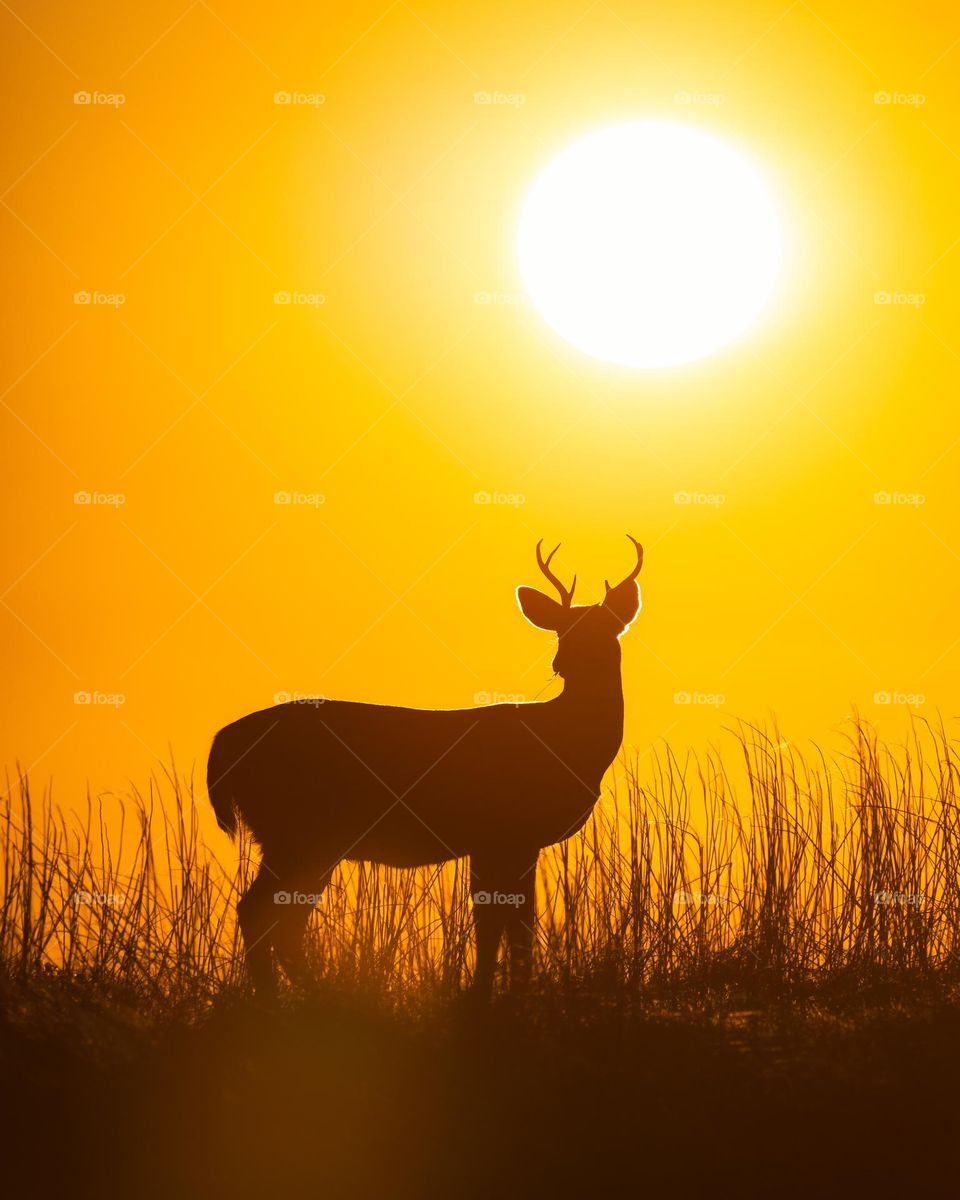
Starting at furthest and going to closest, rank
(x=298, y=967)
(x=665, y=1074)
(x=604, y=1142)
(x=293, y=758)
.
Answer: (x=293, y=758) < (x=298, y=967) < (x=665, y=1074) < (x=604, y=1142)

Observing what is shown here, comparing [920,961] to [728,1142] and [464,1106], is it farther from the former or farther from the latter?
[464,1106]

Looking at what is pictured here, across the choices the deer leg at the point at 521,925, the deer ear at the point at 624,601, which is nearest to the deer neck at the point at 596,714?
the deer ear at the point at 624,601

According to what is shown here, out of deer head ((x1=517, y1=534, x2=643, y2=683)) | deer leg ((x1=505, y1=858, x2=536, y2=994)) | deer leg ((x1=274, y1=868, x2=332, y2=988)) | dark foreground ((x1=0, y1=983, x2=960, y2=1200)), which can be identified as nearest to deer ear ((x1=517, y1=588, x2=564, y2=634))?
deer head ((x1=517, y1=534, x2=643, y2=683))

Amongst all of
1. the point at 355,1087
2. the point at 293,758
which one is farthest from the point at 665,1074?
the point at 293,758

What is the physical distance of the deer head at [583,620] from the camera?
7641mm

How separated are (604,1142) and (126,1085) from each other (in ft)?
6.59

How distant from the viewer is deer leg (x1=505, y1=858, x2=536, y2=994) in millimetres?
6746

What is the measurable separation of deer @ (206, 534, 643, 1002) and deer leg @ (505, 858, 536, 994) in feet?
0.06

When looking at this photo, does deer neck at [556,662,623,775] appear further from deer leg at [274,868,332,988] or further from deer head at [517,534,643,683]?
deer leg at [274,868,332,988]

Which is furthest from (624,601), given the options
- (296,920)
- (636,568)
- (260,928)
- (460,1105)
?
(460,1105)

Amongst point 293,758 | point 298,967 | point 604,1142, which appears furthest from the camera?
point 293,758

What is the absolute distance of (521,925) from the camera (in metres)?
7.08

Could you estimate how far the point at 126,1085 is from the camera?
5.65m

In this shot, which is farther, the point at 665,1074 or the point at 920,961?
the point at 920,961
